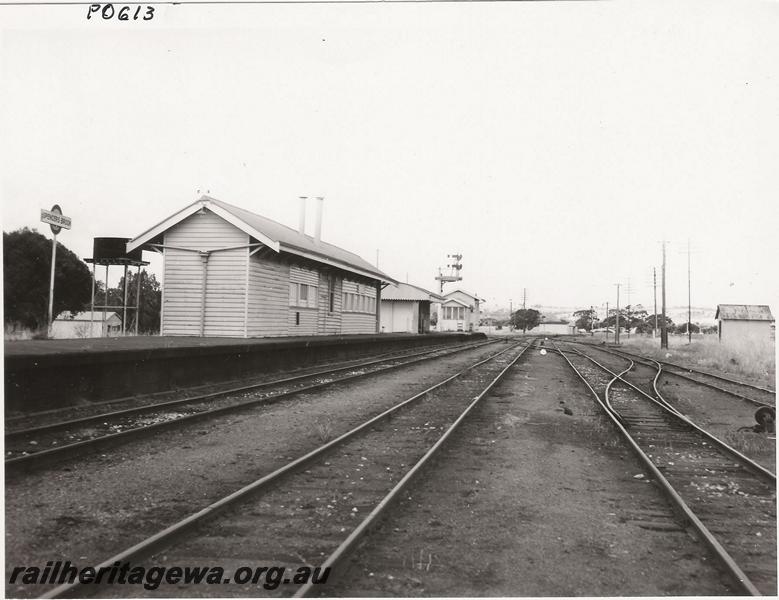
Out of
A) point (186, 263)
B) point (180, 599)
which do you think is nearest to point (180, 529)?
point (180, 599)

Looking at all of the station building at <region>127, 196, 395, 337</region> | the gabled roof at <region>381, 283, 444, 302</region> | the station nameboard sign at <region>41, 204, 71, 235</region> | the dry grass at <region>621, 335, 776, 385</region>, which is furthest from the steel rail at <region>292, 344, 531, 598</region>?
the gabled roof at <region>381, 283, 444, 302</region>

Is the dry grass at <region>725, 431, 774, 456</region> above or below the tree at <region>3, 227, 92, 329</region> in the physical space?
below

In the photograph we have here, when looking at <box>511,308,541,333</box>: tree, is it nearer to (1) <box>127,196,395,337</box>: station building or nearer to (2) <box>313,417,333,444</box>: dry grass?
(1) <box>127,196,395,337</box>: station building

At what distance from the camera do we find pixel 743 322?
36.1 metres

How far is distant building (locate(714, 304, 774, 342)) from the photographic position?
33.0 m

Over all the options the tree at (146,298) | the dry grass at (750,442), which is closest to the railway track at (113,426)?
the dry grass at (750,442)

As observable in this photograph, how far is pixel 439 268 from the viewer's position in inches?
3164

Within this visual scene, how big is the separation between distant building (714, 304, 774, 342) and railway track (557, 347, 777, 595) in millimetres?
28135

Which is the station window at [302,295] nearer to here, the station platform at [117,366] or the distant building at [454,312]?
the station platform at [117,366]

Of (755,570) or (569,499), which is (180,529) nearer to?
(569,499)

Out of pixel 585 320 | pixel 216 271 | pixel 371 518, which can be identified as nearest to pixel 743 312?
pixel 216 271

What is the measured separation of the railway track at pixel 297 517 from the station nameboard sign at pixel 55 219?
6.69m

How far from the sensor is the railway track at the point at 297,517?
3289 millimetres

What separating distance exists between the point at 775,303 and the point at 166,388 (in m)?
9.37
